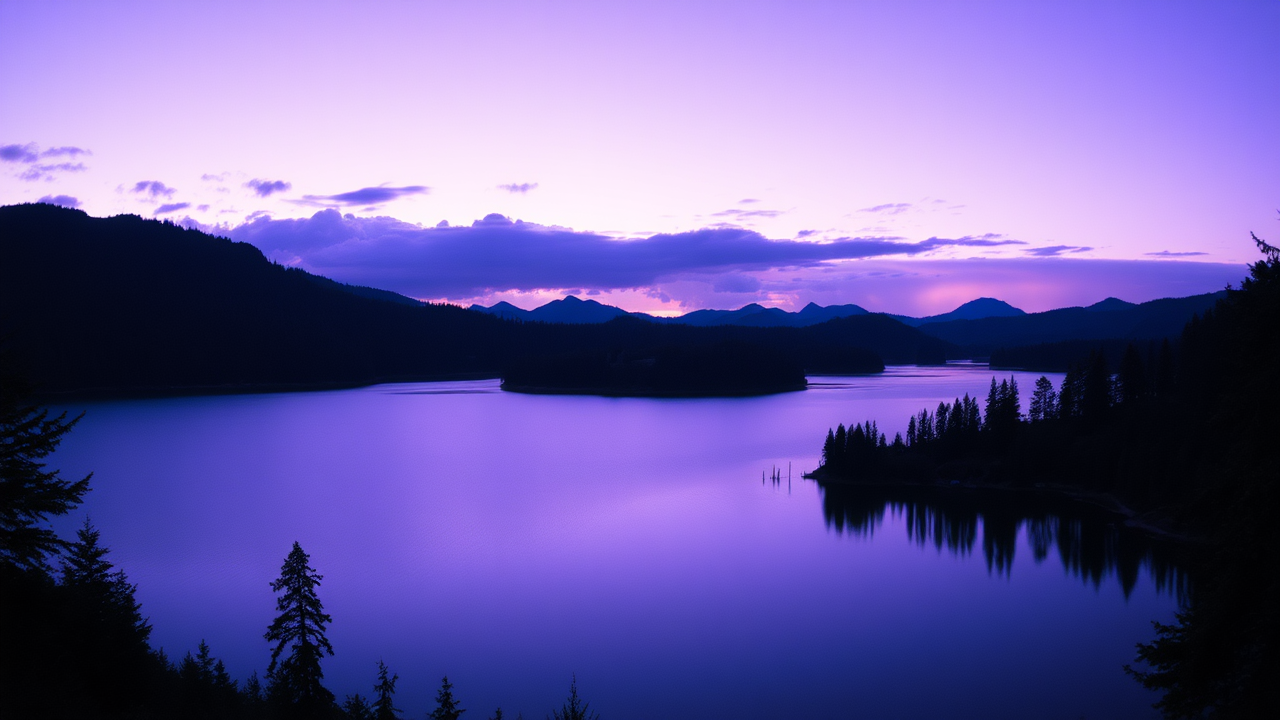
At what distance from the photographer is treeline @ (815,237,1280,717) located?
5914 mm

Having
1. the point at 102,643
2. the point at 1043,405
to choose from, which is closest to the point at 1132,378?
the point at 1043,405

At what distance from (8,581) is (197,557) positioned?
17.3 metres

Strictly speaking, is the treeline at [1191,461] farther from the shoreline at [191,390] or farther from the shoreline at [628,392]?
the shoreline at [191,390]

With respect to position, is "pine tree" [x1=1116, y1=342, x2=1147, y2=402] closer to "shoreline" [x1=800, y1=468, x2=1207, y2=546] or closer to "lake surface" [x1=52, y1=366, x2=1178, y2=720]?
"shoreline" [x1=800, y1=468, x2=1207, y2=546]

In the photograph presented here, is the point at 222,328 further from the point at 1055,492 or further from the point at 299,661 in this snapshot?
the point at 299,661

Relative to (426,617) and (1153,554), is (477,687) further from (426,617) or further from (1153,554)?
(1153,554)

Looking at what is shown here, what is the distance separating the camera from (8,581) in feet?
20.5

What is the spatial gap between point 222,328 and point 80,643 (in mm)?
103392

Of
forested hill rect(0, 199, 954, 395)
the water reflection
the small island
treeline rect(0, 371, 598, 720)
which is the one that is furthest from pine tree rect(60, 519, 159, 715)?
forested hill rect(0, 199, 954, 395)

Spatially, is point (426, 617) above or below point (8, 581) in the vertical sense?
below

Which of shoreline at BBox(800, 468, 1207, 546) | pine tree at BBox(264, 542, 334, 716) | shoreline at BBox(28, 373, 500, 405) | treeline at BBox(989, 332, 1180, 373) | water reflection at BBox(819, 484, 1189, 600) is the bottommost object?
water reflection at BBox(819, 484, 1189, 600)

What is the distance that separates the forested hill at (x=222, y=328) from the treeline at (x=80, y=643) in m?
77.1

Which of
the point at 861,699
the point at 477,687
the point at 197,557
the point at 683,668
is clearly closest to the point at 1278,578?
the point at 861,699

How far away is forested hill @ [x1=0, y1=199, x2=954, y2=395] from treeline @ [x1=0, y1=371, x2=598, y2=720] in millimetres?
77082
